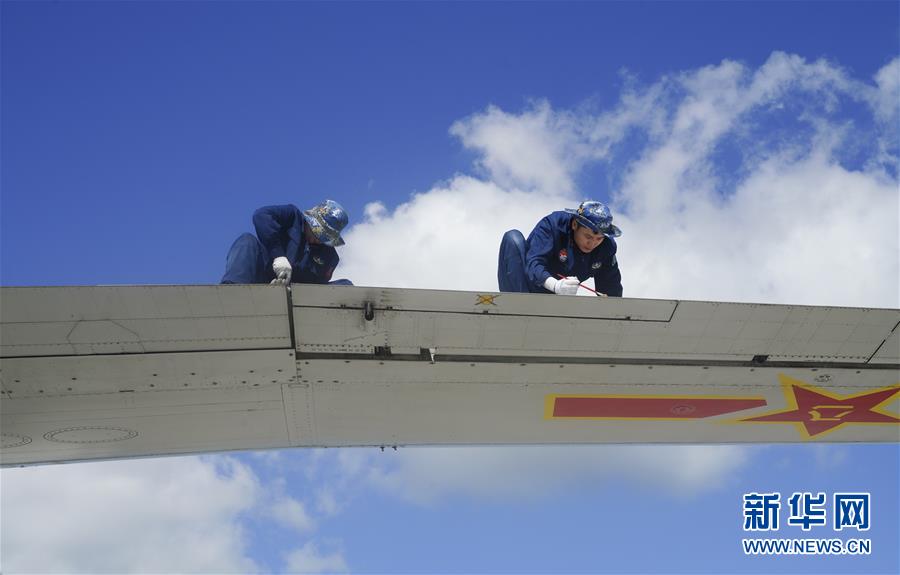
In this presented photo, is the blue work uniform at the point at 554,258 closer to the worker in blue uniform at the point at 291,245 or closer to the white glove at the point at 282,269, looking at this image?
the worker in blue uniform at the point at 291,245

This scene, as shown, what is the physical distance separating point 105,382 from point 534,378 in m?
5.50

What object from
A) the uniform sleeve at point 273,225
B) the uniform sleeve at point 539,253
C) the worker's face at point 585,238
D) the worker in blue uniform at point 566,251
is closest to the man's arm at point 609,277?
the worker in blue uniform at point 566,251

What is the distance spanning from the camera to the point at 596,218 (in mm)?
11000

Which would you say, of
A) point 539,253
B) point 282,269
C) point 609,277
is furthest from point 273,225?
point 609,277

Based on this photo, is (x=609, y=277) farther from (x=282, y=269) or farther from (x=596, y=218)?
(x=282, y=269)

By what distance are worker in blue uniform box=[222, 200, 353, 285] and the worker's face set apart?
3.55m

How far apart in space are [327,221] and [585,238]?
3922 millimetres

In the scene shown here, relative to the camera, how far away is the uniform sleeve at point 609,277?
38.7 feet

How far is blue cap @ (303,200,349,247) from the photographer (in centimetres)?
1098

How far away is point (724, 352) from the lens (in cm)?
1008

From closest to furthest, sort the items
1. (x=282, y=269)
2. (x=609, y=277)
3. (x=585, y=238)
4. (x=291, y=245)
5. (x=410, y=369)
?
(x=410, y=369)
(x=282, y=269)
(x=291, y=245)
(x=585, y=238)
(x=609, y=277)

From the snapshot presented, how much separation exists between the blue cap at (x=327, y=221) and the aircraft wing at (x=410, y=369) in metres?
2.37

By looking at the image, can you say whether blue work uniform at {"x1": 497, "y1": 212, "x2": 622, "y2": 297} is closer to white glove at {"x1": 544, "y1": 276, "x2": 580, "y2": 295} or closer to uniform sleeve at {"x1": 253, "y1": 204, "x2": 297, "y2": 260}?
white glove at {"x1": 544, "y1": 276, "x2": 580, "y2": 295}

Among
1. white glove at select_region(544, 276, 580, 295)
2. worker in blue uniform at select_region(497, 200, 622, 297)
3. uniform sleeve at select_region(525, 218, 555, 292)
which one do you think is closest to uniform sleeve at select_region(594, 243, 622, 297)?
worker in blue uniform at select_region(497, 200, 622, 297)
